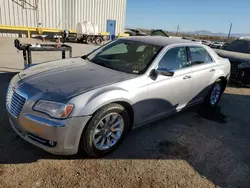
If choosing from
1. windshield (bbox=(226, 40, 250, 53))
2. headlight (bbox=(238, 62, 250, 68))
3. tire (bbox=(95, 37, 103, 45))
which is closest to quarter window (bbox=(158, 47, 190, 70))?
headlight (bbox=(238, 62, 250, 68))

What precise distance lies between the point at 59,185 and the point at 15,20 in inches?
671

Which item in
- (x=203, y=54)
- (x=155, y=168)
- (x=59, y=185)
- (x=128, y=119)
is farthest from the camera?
(x=203, y=54)

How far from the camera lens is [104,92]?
277 cm

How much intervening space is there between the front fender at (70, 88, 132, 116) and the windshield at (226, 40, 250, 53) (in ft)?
24.6

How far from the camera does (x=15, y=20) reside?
1638 cm

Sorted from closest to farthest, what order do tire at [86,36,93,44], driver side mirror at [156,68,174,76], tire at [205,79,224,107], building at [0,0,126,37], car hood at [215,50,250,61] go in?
1. driver side mirror at [156,68,174,76]
2. tire at [205,79,224,107]
3. car hood at [215,50,250,61]
4. building at [0,0,126,37]
5. tire at [86,36,93,44]

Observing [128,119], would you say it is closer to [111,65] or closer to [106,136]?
[106,136]

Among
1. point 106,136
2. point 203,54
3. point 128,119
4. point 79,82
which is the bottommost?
point 106,136

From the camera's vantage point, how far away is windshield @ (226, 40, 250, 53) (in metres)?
8.59

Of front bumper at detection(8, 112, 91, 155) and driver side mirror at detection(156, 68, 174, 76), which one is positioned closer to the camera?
front bumper at detection(8, 112, 91, 155)

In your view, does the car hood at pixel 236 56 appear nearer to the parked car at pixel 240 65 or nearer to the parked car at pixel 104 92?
the parked car at pixel 240 65

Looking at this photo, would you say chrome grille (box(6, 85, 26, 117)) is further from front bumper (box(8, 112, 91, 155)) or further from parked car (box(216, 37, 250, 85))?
parked car (box(216, 37, 250, 85))

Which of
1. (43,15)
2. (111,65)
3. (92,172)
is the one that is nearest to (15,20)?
(43,15)

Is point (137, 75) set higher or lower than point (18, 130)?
higher
